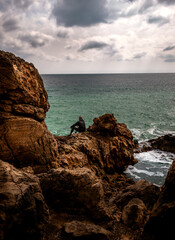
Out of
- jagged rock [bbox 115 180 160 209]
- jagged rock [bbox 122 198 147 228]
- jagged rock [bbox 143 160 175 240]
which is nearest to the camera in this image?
jagged rock [bbox 143 160 175 240]

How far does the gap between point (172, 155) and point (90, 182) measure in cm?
1627

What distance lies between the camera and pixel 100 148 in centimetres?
1148

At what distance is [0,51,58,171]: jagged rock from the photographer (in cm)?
669

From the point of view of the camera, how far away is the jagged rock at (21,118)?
669 cm

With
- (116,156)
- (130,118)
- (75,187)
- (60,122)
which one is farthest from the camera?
(130,118)

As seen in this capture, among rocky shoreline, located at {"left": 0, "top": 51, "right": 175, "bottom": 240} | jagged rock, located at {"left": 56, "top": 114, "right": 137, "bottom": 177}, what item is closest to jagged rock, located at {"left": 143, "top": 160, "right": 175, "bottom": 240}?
rocky shoreline, located at {"left": 0, "top": 51, "right": 175, "bottom": 240}

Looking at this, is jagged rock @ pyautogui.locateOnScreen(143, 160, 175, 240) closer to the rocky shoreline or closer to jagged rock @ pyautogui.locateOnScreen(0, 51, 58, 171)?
the rocky shoreline

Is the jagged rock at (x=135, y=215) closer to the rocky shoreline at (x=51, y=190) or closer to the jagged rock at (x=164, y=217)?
the rocky shoreline at (x=51, y=190)

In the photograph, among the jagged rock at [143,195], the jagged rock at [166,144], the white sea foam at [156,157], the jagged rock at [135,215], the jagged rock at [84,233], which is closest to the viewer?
the jagged rock at [84,233]

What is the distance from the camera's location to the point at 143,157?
17.7 metres

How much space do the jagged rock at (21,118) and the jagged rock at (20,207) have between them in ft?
10.0

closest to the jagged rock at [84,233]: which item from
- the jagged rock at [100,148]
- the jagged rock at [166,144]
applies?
the jagged rock at [100,148]

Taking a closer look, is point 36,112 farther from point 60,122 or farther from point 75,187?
point 60,122

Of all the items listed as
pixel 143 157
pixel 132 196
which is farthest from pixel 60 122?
pixel 132 196
